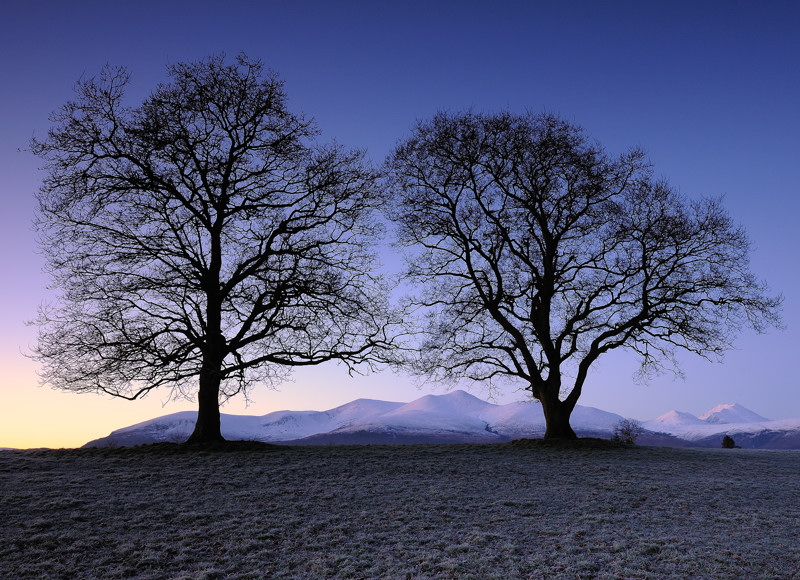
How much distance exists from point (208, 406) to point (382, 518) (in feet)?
40.1

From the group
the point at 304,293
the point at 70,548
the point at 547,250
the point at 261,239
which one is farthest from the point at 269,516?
the point at 547,250

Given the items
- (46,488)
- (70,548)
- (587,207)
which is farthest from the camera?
(587,207)

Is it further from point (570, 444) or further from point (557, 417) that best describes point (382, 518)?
point (557, 417)

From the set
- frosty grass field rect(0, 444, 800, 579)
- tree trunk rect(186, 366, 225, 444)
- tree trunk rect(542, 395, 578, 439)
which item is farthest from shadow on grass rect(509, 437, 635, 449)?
tree trunk rect(186, 366, 225, 444)

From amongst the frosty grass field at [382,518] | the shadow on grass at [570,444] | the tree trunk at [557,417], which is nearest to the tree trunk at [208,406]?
the frosty grass field at [382,518]

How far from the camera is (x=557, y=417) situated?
25922 millimetres

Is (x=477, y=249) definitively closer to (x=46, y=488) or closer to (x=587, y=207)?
(x=587, y=207)

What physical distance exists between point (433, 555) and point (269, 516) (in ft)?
13.2

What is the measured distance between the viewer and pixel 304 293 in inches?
882

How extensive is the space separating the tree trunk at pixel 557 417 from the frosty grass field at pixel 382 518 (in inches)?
237

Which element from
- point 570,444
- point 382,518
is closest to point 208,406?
point 382,518

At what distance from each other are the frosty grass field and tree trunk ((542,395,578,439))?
19.8 ft

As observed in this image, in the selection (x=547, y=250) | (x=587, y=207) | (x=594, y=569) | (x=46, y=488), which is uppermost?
(x=587, y=207)

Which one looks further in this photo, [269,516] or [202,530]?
[269,516]
